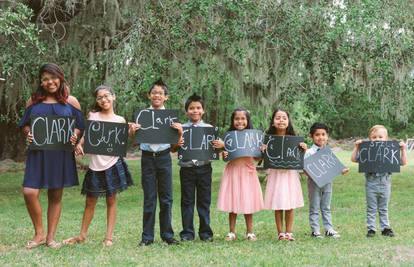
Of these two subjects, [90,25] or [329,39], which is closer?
[329,39]

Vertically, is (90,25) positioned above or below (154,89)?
above

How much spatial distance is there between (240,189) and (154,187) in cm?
90

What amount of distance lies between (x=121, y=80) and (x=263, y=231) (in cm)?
406

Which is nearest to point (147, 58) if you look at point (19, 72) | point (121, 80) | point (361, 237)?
point (121, 80)

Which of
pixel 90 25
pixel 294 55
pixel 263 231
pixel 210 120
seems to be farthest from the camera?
pixel 210 120

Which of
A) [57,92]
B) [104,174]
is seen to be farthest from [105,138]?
[57,92]

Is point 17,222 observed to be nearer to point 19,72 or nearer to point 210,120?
point 19,72

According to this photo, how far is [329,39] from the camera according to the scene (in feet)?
34.7

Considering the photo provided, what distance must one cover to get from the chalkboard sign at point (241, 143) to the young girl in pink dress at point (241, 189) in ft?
0.24

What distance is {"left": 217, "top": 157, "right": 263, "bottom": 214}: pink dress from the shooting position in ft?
20.5

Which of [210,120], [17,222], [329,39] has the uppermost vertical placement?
[329,39]

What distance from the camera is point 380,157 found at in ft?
21.4

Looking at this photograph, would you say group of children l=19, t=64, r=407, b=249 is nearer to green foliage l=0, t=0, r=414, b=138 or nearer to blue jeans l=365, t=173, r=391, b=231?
blue jeans l=365, t=173, r=391, b=231

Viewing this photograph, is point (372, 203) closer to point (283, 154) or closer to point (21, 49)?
point (283, 154)
